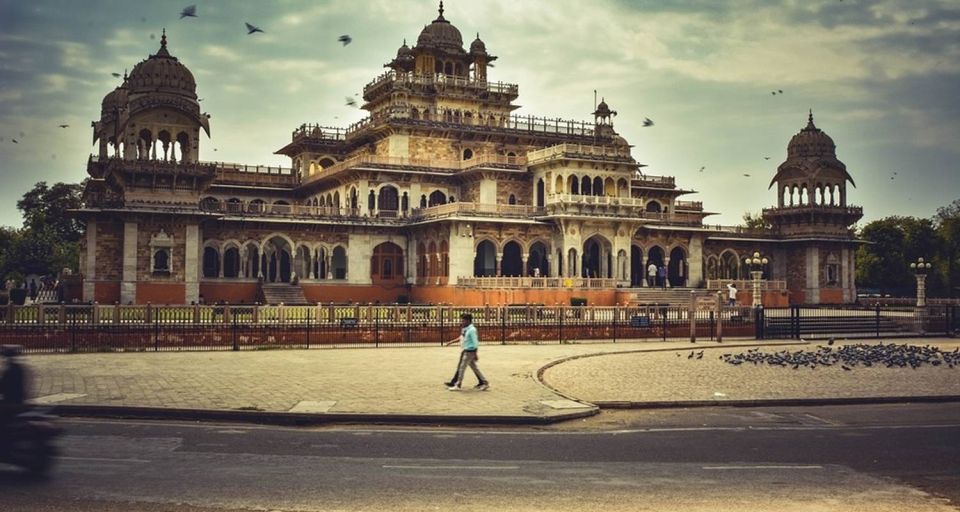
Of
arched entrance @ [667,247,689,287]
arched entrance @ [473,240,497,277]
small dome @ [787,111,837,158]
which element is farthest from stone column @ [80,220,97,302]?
small dome @ [787,111,837,158]

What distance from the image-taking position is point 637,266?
56.5m

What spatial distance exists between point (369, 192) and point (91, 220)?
15962 mm

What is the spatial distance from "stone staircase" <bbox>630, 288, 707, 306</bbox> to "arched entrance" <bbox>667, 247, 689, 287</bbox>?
6.64 meters

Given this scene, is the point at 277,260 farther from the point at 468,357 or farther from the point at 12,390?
the point at 12,390

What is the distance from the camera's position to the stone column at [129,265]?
45.1 m

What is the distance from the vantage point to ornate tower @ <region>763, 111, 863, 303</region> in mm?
61125

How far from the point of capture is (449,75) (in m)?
61.8

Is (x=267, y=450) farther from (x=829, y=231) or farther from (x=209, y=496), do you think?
(x=829, y=231)

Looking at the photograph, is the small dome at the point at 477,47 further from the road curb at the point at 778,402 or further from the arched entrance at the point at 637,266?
the road curb at the point at 778,402

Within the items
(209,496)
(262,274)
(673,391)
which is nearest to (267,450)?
(209,496)

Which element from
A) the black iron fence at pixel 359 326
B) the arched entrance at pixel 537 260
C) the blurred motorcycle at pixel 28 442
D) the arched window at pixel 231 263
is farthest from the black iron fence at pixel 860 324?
the arched window at pixel 231 263

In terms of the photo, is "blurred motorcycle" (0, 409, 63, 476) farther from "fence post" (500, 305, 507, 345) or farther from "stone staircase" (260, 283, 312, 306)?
"stone staircase" (260, 283, 312, 306)

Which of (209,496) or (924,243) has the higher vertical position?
(924,243)

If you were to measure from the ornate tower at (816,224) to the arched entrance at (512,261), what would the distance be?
779 inches
